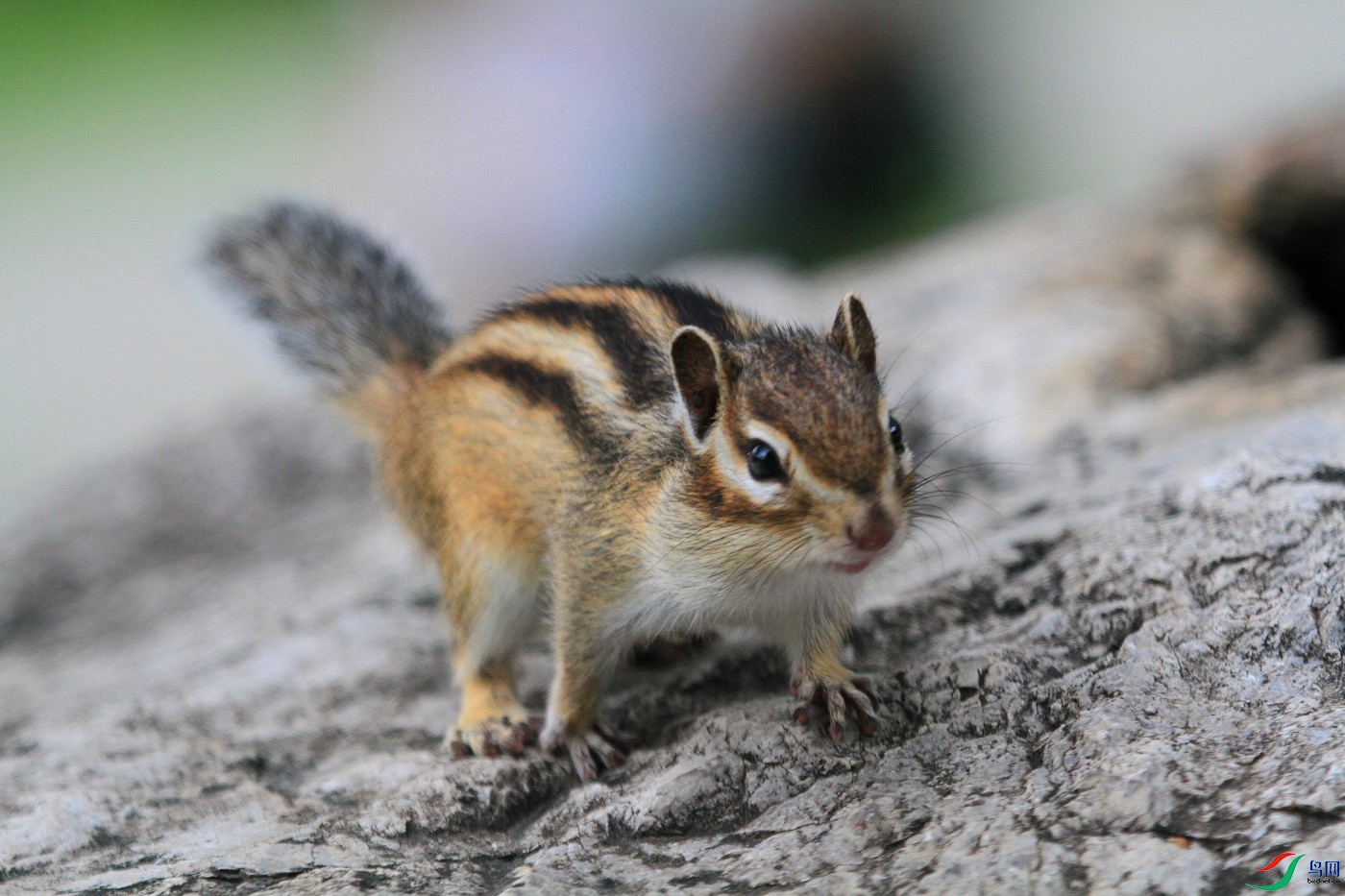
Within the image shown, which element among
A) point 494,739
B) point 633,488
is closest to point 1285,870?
point 633,488

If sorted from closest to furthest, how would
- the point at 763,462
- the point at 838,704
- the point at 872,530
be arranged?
the point at 872,530
the point at 763,462
the point at 838,704

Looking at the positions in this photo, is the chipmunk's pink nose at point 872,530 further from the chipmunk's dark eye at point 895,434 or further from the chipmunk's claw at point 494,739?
the chipmunk's claw at point 494,739

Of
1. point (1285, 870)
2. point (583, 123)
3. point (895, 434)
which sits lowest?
point (1285, 870)

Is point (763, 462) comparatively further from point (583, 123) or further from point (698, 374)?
point (583, 123)

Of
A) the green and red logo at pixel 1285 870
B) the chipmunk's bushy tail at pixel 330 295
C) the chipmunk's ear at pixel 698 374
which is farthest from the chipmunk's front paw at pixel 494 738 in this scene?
the green and red logo at pixel 1285 870

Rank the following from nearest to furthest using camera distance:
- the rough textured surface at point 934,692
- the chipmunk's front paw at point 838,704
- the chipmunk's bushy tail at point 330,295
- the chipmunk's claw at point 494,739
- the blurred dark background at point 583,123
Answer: the rough textured surface at point 934,692 < the chipmunk's front paw at point 838,704 < the chipmunk's claw at point 494,739 < the chipmunk's bushy tail at point 330,295 < the blurred dark background at point 583,123

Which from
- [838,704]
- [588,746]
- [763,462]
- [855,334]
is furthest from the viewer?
[588,746]
